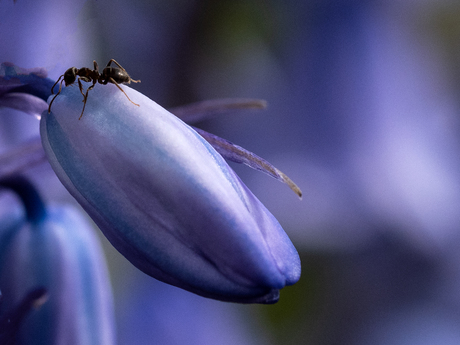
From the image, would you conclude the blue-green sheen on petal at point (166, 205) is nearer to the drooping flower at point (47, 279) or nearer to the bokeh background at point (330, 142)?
the drooping flower at point (47, 279)

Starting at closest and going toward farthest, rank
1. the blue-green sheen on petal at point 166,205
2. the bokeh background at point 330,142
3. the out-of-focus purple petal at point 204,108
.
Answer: the blue-green sheen on petal at point 166,205, the out-of-focus purple petal at point 204,108, the bokeh background at point 330,142

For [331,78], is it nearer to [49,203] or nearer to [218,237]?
[49,203]

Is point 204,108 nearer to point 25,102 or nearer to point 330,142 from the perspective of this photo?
point 25,102

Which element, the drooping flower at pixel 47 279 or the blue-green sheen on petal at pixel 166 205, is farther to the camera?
the drooping flower at pixel 47 279

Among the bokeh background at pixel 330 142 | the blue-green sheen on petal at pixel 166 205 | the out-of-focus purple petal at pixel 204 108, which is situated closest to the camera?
the blue-green sheen on petal at pixel 166 205

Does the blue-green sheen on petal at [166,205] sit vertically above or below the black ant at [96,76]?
below

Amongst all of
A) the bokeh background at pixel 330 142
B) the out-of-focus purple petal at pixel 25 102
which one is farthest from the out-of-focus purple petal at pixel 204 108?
the bokeh background at pixel 330 142

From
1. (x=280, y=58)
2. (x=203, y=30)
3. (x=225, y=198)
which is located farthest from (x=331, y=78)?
(x=225, y=198)

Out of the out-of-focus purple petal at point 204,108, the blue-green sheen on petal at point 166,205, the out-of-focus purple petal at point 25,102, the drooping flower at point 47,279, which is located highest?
the out-of-focus purple petal at point 204,108
